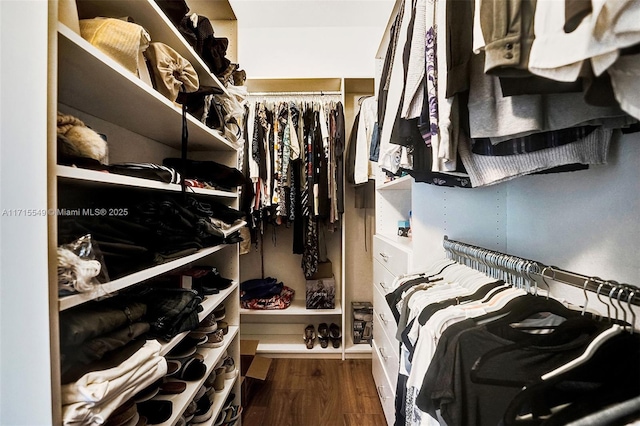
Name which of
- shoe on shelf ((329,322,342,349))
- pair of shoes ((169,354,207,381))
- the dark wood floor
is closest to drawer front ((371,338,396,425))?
the dark wood floor

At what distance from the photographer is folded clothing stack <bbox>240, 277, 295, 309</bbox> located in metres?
2.05

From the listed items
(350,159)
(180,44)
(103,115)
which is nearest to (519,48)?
(180,44)

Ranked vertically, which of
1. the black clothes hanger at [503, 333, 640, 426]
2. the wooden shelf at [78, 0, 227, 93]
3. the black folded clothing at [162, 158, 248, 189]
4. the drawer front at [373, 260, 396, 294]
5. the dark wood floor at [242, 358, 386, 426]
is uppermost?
the wooden shelf at [78, 0, 227, 93]

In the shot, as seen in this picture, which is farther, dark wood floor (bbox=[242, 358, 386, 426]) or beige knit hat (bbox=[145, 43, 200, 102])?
dark wood floor (bbox=[242, 358, 386, 426])

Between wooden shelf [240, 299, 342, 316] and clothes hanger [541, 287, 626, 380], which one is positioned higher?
clothes hanger [541, 287, 626, 380]

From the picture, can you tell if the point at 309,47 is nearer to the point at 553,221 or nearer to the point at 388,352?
the point at 553,221

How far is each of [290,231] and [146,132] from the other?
4.48 feet

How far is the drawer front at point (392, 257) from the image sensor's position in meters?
1.15

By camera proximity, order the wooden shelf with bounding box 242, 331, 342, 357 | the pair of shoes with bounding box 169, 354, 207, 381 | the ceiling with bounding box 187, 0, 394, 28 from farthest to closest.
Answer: the wooden shelf with bounding box 242, 331, 342, 357
the ceiling with bounding box 187, 0, 394, 28
the pair of shoes with bounding box 169, 354, 207, 381

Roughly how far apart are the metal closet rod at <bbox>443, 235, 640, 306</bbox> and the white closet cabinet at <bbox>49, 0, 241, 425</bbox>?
887mm

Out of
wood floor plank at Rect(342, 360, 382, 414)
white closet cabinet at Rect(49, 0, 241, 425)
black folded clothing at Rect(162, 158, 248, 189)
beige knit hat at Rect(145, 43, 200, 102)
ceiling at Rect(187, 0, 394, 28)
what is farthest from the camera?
ceiling at Rect(187, 0, 394, 28)

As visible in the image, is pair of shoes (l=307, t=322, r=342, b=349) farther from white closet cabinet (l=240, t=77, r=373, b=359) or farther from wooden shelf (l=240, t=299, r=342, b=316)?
wooden shelf (l=240, t=299, r=342, b=316)

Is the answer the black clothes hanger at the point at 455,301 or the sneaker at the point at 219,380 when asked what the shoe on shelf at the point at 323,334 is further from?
the black clothes hanger at the point at 455,301

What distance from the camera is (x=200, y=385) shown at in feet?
3.12
